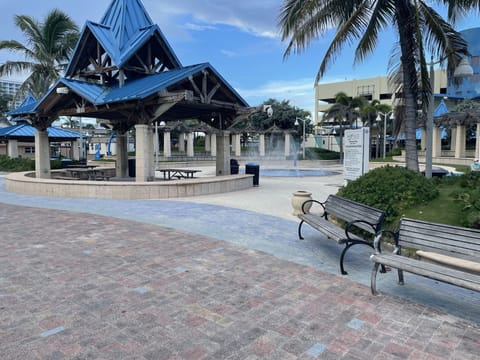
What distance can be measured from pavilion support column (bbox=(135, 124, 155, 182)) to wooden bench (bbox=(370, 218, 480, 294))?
10042 millimetres

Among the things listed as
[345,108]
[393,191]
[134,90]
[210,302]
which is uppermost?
[345,108]

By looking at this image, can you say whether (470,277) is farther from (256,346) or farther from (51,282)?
(51,282)

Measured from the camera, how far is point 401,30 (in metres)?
9.37

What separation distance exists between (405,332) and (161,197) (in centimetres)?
997

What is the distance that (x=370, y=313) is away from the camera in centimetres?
396

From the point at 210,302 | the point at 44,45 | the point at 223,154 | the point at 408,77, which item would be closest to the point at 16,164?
the point at 44,45

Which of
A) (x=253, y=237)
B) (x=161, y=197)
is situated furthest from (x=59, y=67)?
(x=253, y=237)

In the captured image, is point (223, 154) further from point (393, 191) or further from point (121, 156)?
point (393, 191)

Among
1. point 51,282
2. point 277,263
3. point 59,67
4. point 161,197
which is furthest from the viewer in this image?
point 59,67

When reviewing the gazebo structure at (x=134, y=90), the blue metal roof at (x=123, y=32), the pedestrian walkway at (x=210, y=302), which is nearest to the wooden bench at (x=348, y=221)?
the pedestrian walkway at (x=210, y=302)

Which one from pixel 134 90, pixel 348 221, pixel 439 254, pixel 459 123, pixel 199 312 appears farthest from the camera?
pixel 459 123

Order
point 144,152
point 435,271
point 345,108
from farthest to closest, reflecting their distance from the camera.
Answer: point 345,108 < point 144,152 < point 435,271

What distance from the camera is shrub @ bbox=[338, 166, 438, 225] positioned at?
703 cm

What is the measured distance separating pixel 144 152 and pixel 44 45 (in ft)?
54.3
